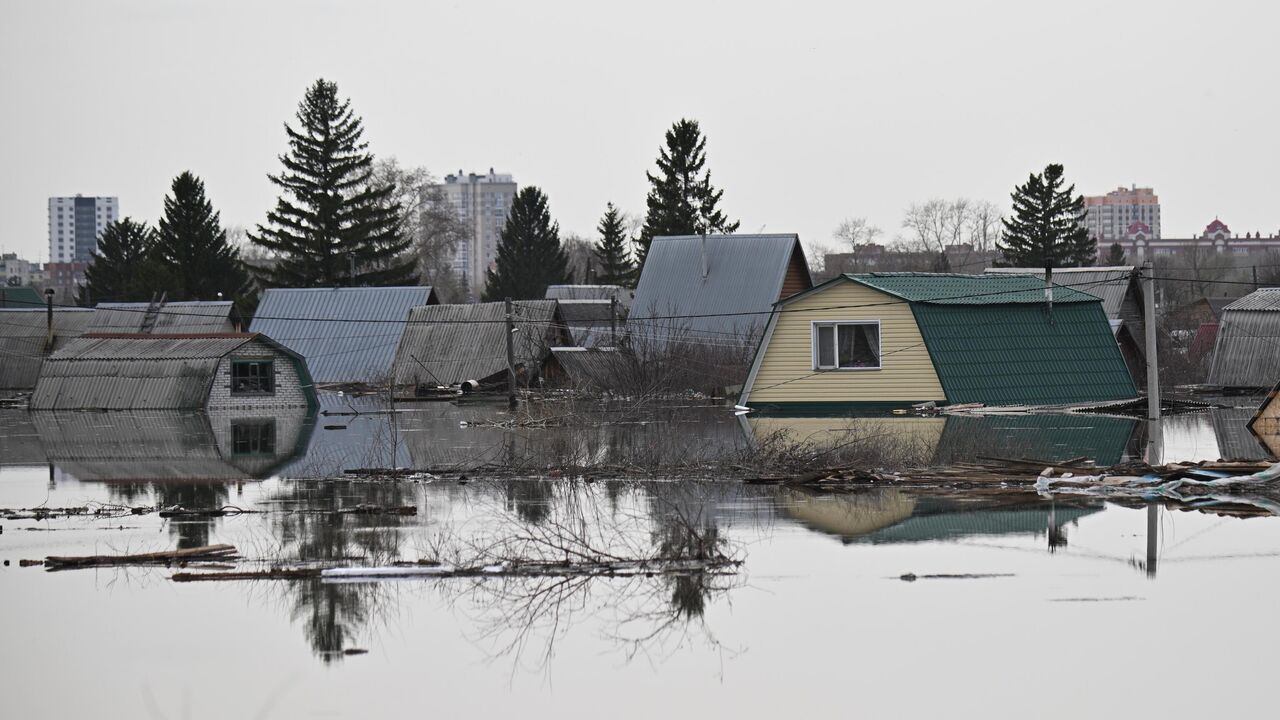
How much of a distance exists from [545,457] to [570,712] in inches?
517

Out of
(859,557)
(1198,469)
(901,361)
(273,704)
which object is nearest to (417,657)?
(273,704)

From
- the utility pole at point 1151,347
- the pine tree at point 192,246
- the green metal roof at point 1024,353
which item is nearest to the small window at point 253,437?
the green metal roof at point 1024,353

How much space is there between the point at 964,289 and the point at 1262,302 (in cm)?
1710

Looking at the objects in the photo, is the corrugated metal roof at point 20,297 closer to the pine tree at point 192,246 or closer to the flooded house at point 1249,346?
the pine tree at point 192,246

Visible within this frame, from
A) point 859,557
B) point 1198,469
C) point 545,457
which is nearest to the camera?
point 859,557

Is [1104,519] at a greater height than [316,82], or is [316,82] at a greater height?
[316,82]

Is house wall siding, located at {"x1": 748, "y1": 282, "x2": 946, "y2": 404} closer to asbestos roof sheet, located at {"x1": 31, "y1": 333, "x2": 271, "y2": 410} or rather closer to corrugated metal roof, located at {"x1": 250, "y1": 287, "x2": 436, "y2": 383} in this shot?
asbestos roof sheet, located at {"x1": 31, "y1": 333, "x2": 271, "y2": 410}

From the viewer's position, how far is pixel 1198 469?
17.0 meters

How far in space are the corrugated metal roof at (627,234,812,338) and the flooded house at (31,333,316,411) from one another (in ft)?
38.8

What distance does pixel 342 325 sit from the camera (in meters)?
58.9

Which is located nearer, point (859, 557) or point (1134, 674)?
point (1134, 674)

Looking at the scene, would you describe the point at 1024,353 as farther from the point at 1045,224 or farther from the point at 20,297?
the point at 20,297

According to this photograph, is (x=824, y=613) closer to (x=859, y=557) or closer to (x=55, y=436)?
(x=859, y=557)

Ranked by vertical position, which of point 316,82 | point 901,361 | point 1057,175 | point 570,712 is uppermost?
point 316,82
